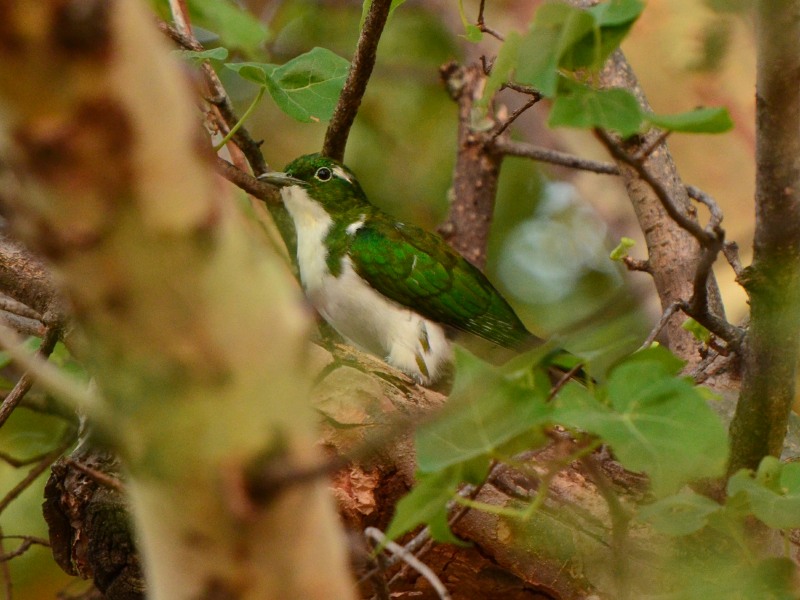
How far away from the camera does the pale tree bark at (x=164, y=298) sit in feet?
2.26

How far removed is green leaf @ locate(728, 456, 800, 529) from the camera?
1202 mm

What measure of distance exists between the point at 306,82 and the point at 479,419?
4.07 feet

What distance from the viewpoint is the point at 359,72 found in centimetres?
213

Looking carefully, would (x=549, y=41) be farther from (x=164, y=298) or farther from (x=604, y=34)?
(x=164, y=298)

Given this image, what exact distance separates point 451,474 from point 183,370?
44 centimetres

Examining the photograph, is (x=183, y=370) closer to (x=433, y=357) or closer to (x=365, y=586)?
(x=365, y=586)

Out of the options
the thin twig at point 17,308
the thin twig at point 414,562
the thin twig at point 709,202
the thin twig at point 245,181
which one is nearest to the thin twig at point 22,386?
the thin twig at point 17,308

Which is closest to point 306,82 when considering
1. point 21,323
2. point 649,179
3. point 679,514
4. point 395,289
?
point 21,323

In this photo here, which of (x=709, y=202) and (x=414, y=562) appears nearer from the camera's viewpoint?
(x=414, y=562)

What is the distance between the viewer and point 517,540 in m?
1.74

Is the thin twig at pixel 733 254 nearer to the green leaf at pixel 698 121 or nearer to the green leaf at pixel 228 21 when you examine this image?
the green leaf at pixel 698 121

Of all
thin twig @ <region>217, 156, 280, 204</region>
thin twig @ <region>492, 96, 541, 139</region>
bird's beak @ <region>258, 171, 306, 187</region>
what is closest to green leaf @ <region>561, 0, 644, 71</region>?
thin twig @ <region>492, 96, 541, 139</region>

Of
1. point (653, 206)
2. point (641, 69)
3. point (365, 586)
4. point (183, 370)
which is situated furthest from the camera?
point (641, 69)

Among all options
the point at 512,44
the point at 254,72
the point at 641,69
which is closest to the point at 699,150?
the point at 641,69
